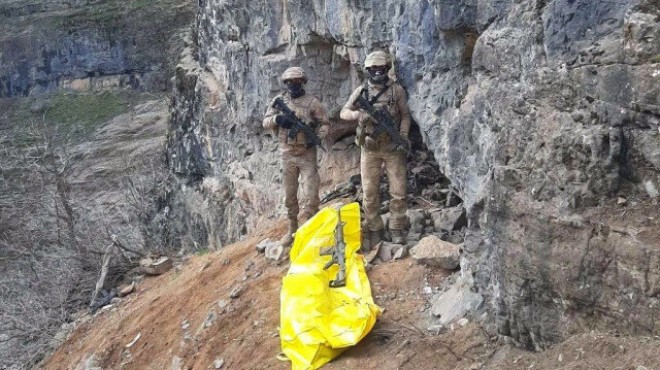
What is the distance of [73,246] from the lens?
11.4 metres

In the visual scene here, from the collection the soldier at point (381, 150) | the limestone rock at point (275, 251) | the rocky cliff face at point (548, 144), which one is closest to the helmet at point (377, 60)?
the soldier at point (381, 150)

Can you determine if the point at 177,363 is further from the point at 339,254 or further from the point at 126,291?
the point at 126,291

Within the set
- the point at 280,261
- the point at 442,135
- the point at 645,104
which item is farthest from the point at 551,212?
the point at 280,261

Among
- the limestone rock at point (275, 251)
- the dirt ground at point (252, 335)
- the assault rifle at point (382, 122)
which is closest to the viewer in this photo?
the dirt ground at point (252, 335)

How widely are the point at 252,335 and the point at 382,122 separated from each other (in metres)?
2.19

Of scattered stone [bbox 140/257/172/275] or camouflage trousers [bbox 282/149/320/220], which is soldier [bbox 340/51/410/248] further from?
scattered stone [bbox 140/257/172/275]

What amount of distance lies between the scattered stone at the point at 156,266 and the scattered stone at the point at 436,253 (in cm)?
432

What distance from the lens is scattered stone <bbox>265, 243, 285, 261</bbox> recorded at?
721 cm

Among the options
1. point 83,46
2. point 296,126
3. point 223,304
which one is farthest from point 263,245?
point 83,46

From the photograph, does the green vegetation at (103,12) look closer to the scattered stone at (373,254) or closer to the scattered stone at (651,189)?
the scattered stone at (373,254)

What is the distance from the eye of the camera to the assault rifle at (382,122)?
6.33m

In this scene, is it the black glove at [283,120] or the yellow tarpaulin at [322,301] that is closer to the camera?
the yellow tarpaulin at [322,301]

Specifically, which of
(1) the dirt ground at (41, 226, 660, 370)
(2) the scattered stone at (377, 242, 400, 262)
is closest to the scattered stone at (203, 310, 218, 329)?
(1) the dirt ground at (41, 226, 660, 370)

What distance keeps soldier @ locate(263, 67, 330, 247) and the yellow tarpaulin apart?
852 millimetres
